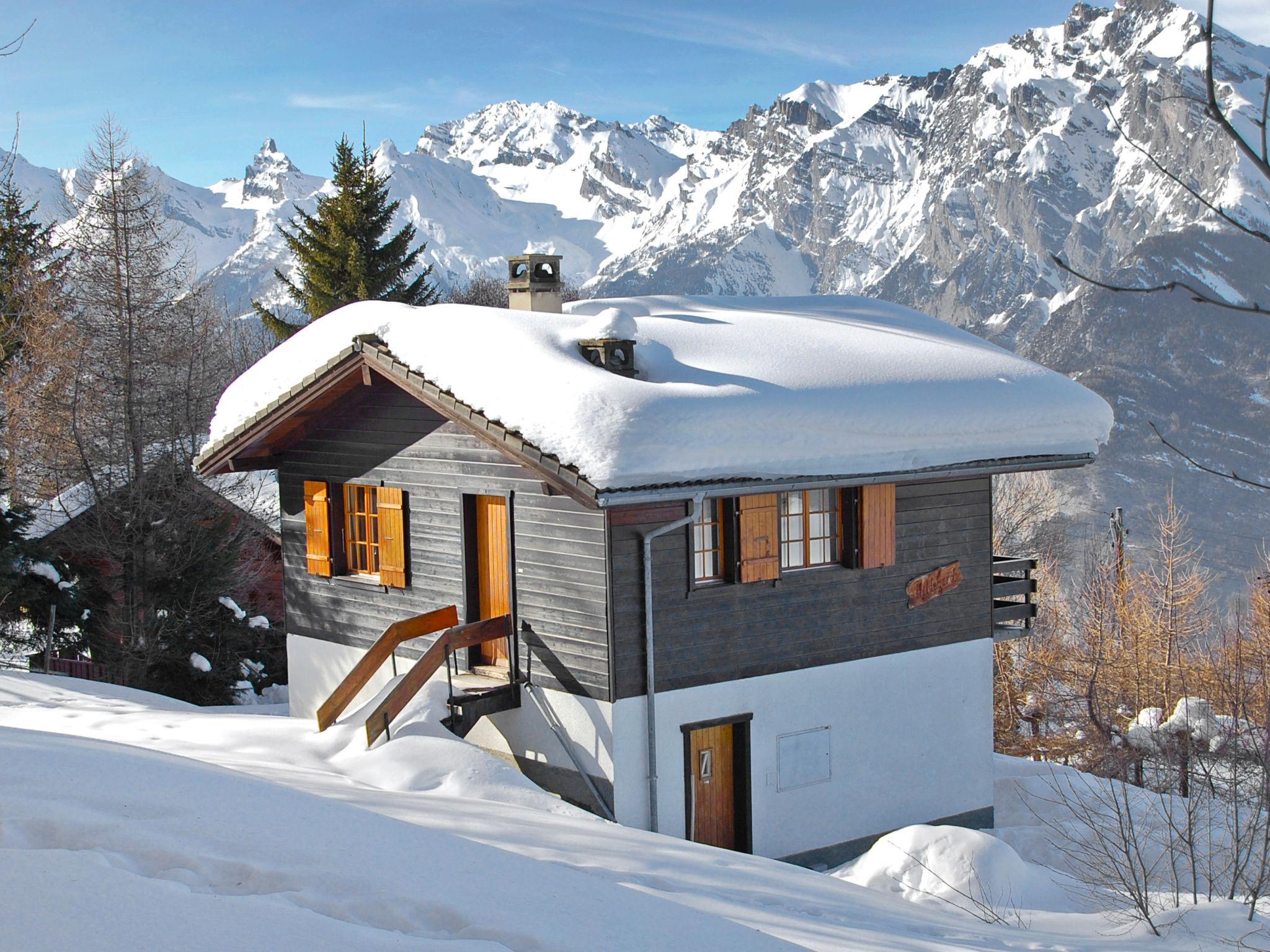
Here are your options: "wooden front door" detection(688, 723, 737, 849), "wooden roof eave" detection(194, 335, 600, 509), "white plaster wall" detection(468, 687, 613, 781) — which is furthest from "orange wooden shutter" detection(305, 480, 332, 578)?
"wooden front door" detection(688, 723, 737, 849)

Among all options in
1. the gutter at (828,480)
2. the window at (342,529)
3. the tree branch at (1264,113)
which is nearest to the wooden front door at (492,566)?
the window at (342,529)

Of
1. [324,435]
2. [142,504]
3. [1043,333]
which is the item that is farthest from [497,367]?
[1043,333]

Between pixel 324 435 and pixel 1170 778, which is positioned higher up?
pixel 324 435

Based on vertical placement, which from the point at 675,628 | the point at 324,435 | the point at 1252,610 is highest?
the point at 324,435

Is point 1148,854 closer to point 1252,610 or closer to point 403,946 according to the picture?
point 403,946

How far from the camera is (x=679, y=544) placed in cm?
1070

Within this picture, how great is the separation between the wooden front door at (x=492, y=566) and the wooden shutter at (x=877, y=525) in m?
3.56

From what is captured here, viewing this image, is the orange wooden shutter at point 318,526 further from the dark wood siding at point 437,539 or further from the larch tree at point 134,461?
the larch tree at point 134,461

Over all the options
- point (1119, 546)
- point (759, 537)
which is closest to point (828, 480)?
point (759, 537)

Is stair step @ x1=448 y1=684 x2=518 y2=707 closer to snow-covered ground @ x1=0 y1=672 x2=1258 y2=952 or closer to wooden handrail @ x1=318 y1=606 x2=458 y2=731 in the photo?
snow-covered ground @ x1=0 y1=672 x2=1258 y2=952

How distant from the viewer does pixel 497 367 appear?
1077 centimetres

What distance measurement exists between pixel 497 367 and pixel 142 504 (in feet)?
38.0

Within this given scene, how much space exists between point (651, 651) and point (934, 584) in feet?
12.3

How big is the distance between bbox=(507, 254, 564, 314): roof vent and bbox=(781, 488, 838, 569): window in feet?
13.7
